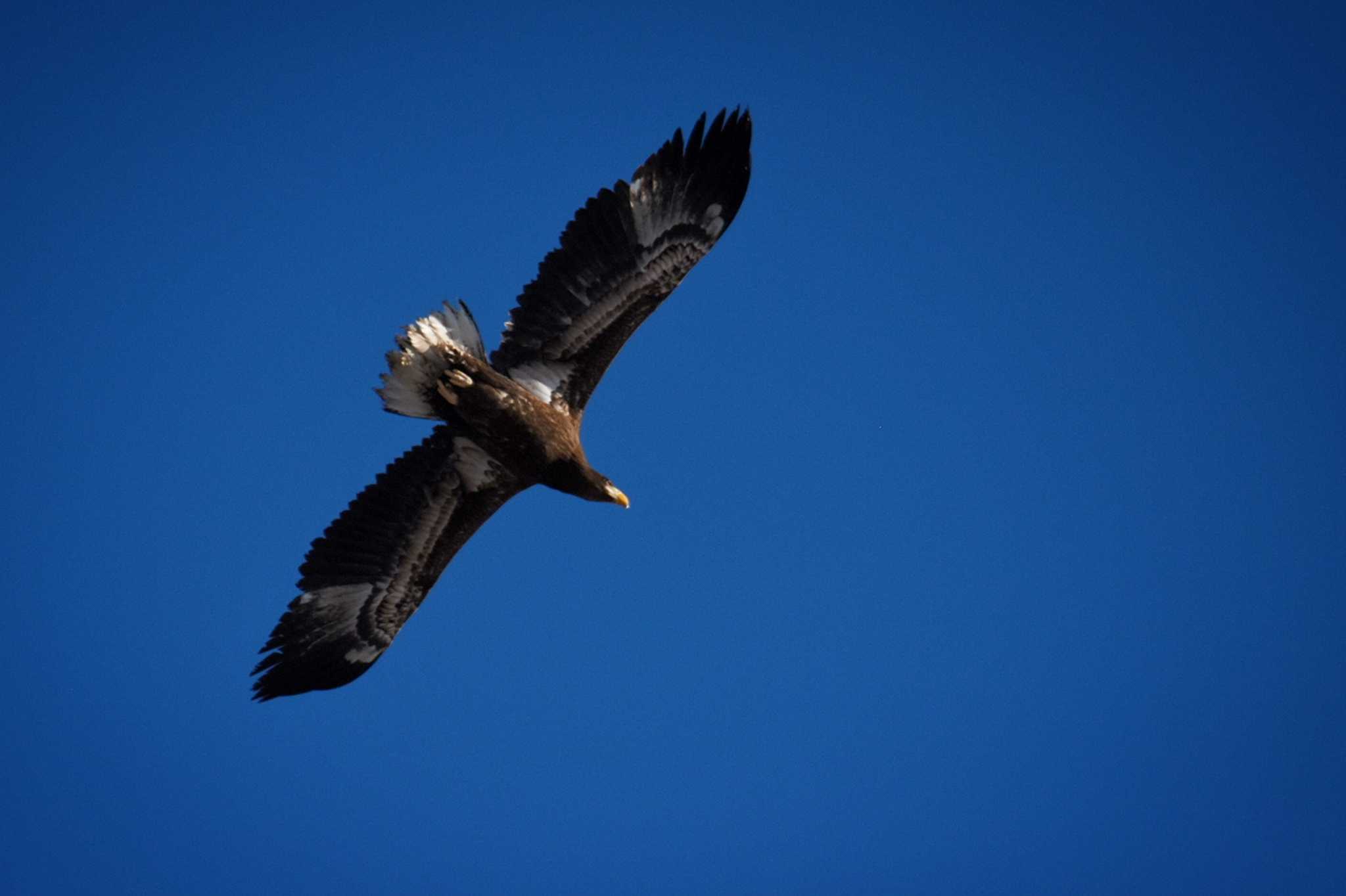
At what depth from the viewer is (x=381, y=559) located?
7.47 m

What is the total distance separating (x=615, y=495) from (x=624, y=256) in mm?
1293

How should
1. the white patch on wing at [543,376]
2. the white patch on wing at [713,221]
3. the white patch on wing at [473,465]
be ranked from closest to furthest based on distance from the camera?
the white patch on wing at [713,221]
the white patch on wing at [543,376]
the white patch on wing at [473,465]

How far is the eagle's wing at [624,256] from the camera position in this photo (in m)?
6.98

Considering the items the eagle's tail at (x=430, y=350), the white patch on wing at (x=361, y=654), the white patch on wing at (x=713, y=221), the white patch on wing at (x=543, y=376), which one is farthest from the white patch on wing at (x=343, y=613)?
the white patch on wing at (x=713, y=221)

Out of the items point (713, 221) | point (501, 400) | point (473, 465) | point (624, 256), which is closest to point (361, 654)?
point (473, 465)

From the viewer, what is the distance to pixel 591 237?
6.98m

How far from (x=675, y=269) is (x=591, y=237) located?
49cm

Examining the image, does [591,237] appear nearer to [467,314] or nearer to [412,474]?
[467,314]

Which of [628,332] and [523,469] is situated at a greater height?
[628,332]

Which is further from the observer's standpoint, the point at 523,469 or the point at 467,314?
the point at 523,469

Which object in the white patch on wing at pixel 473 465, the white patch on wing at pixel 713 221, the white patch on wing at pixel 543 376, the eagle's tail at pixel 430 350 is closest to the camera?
the eagle's tail at pixel 430 350

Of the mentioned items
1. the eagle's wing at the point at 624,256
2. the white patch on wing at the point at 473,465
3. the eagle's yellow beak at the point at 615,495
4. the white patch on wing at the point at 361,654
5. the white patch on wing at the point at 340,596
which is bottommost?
the white patch on wing at the point at 361,654

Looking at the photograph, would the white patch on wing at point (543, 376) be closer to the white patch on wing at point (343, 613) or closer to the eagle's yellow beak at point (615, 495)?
the eagle's yellow beak at point (615, 495)

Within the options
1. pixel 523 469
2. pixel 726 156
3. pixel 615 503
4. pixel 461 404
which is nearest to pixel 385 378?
pixel 461 404
